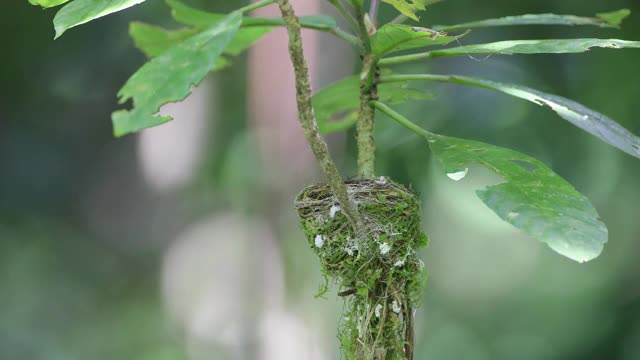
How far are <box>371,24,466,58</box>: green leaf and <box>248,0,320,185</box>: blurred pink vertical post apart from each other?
2.27 metres

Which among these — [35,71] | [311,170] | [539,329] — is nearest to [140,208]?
[35,71]

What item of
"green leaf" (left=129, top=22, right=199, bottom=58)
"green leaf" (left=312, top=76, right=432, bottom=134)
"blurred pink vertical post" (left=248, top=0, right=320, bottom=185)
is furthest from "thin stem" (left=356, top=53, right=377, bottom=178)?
"blurred pink vertical post" (left=248, top=0, right=320, bottom=185)

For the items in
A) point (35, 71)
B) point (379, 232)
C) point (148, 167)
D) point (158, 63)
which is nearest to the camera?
point (158, 63)

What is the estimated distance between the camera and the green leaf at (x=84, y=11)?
92cm

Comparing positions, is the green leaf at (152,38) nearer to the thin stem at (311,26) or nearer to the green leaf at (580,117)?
the thin stem at (311,26)

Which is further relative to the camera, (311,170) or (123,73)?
(123,73)

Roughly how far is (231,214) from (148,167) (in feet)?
1.97

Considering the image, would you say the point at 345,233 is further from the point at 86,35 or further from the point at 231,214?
the point at 86,35

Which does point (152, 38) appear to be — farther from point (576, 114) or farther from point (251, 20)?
point (576, 114)

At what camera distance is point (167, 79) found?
2.66 feet

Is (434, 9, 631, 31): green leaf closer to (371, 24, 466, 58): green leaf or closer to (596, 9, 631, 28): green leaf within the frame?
(596, 9, 631, 28): green leaf

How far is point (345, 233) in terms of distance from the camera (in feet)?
3.80

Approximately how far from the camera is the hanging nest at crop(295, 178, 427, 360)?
1147 millimetres

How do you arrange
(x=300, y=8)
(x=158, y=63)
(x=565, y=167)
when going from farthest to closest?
1. (x=565, y=167)
2. (x=300, y=8)
3. (x=158, y=63)
